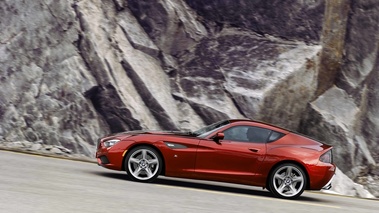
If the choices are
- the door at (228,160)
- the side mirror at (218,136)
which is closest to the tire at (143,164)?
the door at (228,160)

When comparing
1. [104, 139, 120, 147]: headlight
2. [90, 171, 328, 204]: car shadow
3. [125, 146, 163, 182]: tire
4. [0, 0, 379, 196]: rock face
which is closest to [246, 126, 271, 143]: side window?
[90, 171, 328, 204]: car shadow

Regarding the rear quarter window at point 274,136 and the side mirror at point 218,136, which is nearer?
the side mirror at point 218,136

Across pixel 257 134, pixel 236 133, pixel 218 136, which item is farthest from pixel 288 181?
pixel 218 136

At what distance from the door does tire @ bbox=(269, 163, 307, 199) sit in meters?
0.35

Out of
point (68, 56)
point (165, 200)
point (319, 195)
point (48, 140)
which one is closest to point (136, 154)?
point (165, 200)

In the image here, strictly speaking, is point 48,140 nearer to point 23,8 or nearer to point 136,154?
point 23,8

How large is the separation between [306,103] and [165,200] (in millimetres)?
11245

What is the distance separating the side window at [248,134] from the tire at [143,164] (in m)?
1.27

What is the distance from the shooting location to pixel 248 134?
11.5m

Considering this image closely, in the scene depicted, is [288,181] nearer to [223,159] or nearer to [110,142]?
[223,159]

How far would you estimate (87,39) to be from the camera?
18.9 m

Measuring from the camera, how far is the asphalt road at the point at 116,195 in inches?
326

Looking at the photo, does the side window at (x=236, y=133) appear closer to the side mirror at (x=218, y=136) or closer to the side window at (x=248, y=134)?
the side window at (x=248, y=134)

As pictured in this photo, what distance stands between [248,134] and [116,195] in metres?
3.15
